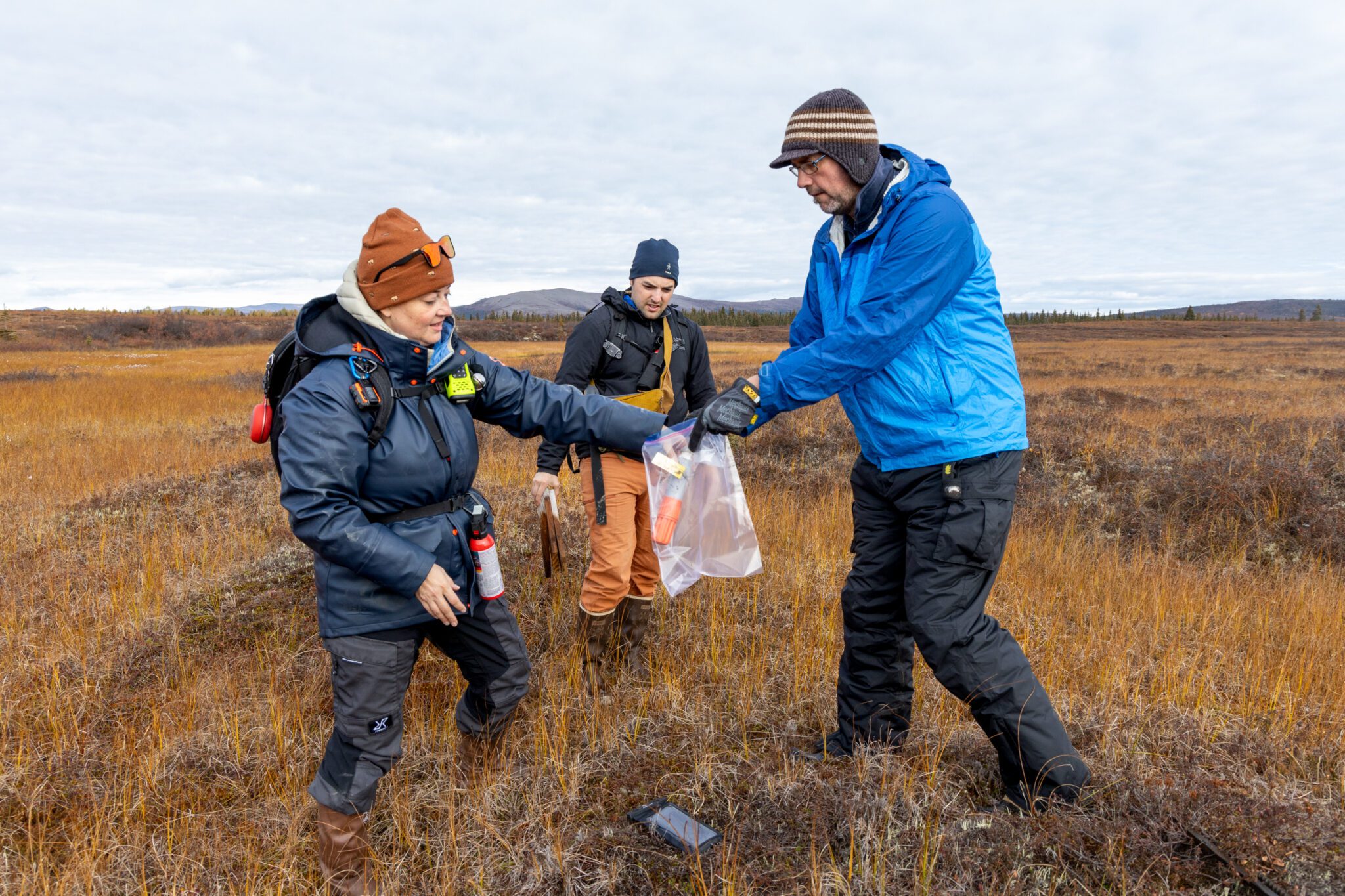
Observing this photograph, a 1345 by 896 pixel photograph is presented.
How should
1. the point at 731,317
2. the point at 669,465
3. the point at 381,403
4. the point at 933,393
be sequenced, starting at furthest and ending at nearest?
the point at 731,317 < the point at 669,465 < the point at 933,393 < the point at 381,403

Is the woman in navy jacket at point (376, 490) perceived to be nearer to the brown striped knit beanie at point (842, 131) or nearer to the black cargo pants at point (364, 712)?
the black cargo pants at point (364, 712)

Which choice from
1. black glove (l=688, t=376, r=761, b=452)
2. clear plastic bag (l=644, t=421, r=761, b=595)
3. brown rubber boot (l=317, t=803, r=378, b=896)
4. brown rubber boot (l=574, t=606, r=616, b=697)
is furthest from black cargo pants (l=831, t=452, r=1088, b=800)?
brown rubber boot (l=317, t=803, r=378, b=896)

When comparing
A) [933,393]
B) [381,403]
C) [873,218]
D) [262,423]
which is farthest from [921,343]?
[262,423]

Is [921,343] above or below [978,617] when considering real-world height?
above

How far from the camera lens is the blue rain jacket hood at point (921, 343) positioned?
7.74ft

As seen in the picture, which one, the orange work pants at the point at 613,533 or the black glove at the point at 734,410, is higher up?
the black glove at the point at 734,410

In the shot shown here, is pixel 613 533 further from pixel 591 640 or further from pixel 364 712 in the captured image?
pixel 364 712

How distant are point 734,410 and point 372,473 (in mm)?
1252

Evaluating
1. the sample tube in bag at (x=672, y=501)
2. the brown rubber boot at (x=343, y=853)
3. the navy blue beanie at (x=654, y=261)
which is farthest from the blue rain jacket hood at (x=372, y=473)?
the navy blue beanie at (x=654, y=261)

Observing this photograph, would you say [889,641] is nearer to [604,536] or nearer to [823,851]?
[823,851]

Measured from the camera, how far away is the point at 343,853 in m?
2.26

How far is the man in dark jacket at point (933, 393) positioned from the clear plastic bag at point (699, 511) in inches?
15.8

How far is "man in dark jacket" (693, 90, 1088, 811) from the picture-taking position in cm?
239

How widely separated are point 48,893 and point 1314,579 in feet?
23.2
